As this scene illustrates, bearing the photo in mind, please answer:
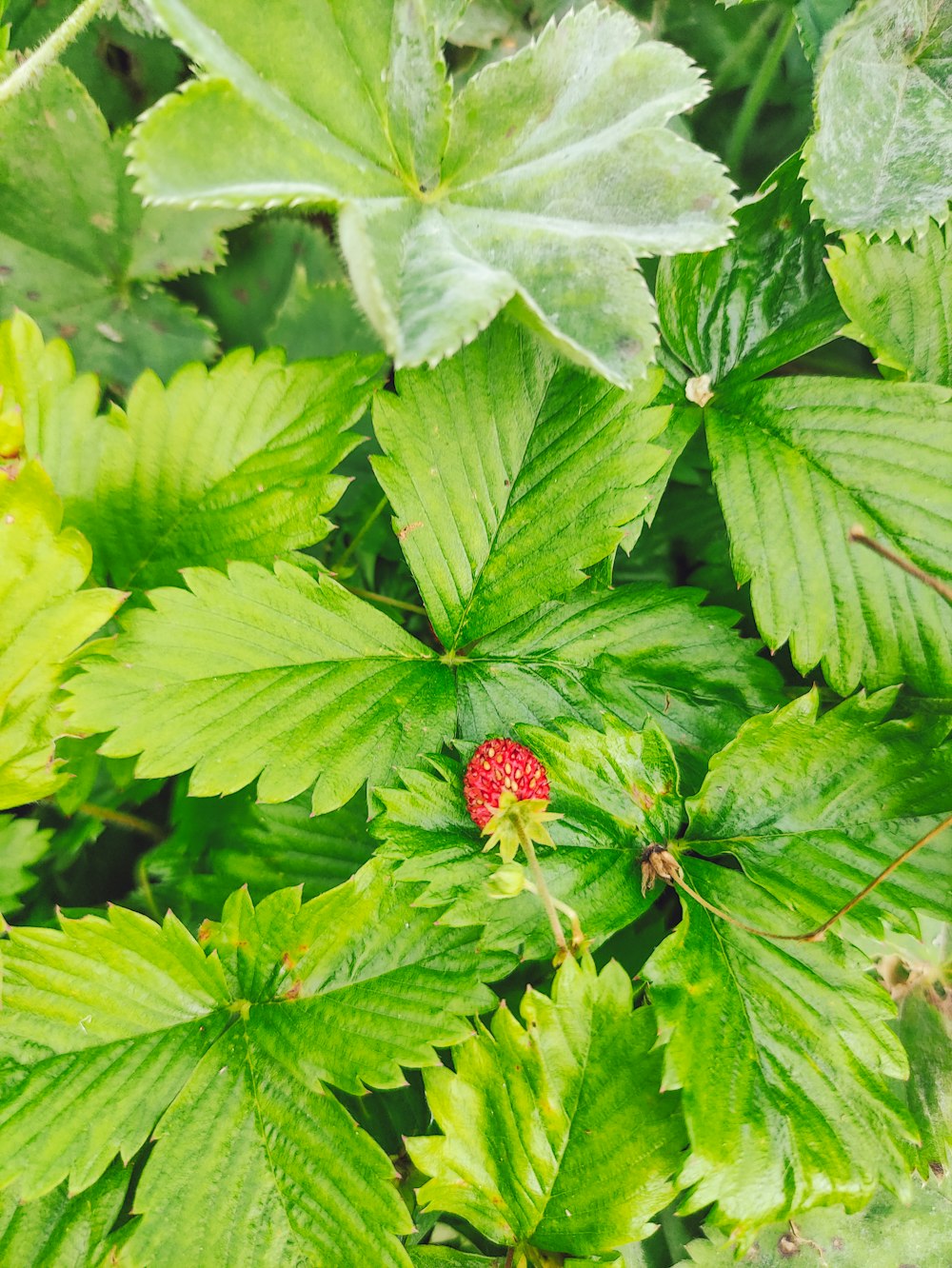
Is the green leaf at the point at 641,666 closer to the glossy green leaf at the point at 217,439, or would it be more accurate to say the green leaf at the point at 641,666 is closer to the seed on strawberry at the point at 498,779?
the seed on strawberry at the point at 498,779

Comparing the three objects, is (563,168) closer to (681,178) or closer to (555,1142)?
(681,178)

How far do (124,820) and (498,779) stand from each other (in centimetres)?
59

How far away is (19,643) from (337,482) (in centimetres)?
38

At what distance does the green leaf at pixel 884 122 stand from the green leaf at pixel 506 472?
0.31m

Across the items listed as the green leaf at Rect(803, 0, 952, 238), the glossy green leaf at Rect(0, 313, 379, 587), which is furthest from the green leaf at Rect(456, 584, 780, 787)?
the green leaf at Rect(803, 0, 952, 238)

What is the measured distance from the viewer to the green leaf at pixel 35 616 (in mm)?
865

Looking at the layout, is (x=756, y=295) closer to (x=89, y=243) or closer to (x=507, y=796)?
(x=507, y=796)

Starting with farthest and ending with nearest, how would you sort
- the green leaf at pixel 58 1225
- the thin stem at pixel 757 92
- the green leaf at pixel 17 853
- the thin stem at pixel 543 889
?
1. the thin stem at pixel 757 92
2. the green leaf at pixel 17 853
3. the green leaf at pixel 58 1225
4. the thin stem at pixel 543 889

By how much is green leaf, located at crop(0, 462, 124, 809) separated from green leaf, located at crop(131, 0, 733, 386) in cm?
35

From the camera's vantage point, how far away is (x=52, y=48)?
100cm

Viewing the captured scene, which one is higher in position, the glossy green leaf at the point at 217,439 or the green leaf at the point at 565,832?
the glossy green leaf at the point at 217,439

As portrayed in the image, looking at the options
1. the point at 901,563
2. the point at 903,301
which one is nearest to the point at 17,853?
the point at 901,563

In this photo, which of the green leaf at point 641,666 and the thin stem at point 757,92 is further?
the thin stem at point 757,92

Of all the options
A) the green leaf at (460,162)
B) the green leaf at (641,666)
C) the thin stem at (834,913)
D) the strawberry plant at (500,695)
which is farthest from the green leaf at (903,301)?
the thin stem at (834,913)
